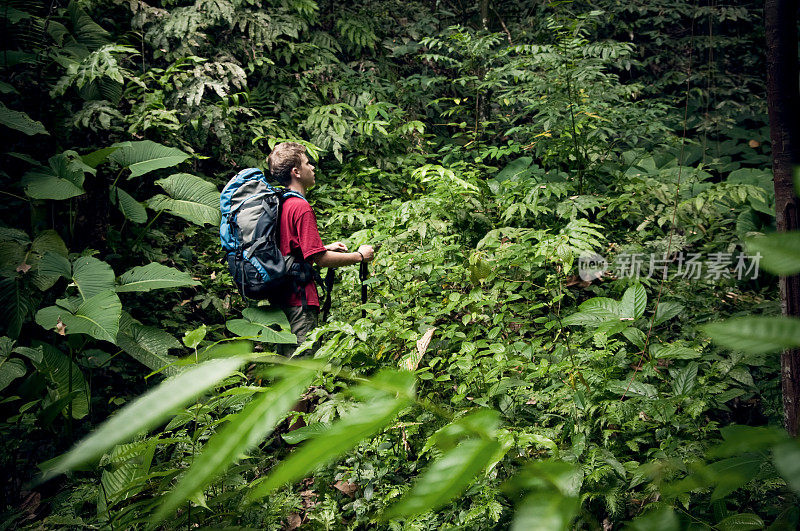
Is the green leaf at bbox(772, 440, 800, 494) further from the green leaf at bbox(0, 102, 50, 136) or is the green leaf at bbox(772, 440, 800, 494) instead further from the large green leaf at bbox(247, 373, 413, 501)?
the green leaf at bbox(0, 102, 50, 136)

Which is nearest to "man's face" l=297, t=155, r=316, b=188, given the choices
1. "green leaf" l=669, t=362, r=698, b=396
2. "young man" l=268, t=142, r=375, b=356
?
"young man" l=268, t=142, r=375, b=356

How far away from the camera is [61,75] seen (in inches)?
164

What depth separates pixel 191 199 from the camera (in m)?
3.92

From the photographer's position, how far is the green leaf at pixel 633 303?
6.85ft

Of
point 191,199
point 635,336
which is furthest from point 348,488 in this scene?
point 191,199

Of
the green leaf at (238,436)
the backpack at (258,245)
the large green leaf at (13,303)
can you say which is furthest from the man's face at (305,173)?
the green leaf at (238,436)

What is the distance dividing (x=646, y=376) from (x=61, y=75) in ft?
17.0

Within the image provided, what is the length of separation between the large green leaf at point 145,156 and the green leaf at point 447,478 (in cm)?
398

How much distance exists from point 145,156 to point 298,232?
1851 millimetres

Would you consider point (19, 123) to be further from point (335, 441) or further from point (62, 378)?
point (335, 441)

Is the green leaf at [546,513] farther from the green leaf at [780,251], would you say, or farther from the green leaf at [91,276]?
the green leaf at [91,276]

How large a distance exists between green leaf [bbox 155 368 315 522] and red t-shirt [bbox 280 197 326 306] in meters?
2.63

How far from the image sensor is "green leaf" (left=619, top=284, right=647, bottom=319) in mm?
2088

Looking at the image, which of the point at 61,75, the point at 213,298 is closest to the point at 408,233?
the point at 213,298
